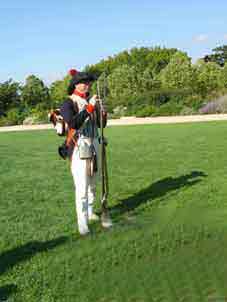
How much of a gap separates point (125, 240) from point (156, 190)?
320cm

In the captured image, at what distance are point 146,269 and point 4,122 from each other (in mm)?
41366

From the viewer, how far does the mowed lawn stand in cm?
435

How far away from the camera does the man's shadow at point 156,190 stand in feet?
25.4

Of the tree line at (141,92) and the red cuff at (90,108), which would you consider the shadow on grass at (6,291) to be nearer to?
the red cuff at (90,108)

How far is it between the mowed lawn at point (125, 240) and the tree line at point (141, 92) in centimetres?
2901

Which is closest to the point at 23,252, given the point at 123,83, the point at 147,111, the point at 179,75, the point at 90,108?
the point at 90,108

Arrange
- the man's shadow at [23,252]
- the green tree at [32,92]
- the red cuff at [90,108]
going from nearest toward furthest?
1. the man's shadow at [23,252]
2. the red cuff at [90,108]
3. the green tree at [32,92]

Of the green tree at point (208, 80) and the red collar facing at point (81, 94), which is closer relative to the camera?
the red collar facing at point (81, 94)

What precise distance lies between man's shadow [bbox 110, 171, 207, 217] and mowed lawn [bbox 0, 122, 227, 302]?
2 cm

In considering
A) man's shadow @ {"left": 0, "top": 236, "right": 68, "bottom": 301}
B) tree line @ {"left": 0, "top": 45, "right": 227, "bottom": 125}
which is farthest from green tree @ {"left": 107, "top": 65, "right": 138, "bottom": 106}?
man's shadow @ {"left": 0, "top": 236, "right": 68, "bottom": 301}

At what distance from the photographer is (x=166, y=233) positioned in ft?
20.0

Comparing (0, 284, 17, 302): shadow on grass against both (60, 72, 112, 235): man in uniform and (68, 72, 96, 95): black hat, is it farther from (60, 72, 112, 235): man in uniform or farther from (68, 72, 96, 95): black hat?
(68, 72, 96, 95): black hat

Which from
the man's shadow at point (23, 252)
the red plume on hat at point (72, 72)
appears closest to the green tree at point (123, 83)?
the red plume on hat at point (72, 72)

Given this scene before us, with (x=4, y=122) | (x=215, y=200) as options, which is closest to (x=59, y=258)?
(x=215, y=200)
